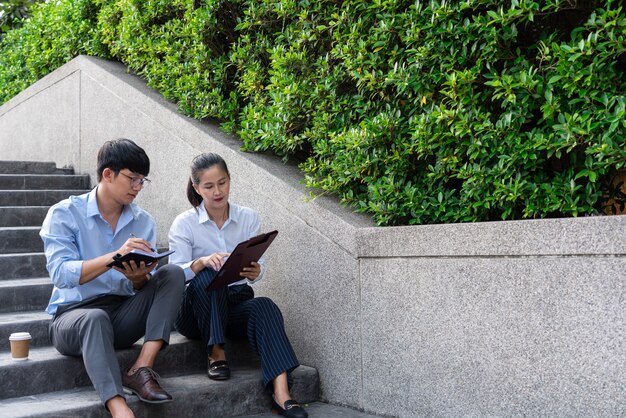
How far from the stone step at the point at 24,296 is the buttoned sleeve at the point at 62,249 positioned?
1.08 metres

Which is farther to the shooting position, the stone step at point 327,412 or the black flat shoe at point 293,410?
the stone step at point 327,412

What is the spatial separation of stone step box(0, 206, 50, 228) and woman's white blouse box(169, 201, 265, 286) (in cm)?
221

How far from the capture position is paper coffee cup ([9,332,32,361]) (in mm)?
3902

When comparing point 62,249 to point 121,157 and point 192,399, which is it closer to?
point 121,157

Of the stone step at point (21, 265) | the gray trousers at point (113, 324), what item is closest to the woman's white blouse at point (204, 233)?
the gray trousers at point (113, 324)

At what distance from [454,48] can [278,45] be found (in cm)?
169

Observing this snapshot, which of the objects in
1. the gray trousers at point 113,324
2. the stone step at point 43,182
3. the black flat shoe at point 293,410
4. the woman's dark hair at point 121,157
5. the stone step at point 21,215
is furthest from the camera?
the stone step at point 43,182

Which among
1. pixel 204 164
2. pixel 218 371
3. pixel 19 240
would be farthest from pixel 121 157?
pixel 19 240

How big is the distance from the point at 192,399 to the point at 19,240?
254cm

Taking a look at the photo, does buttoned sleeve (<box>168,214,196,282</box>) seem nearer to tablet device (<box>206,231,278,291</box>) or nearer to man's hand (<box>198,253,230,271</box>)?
man's hand (<box>198,253,230,271</box>)

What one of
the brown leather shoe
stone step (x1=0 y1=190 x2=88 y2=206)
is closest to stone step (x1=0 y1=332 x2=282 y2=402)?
the brown leather shoe

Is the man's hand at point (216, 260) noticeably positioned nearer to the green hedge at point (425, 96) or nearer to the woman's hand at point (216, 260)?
the woman's hand at point (216, 260)

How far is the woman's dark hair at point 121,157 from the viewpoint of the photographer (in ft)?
13.2

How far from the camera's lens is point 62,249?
3910mm
